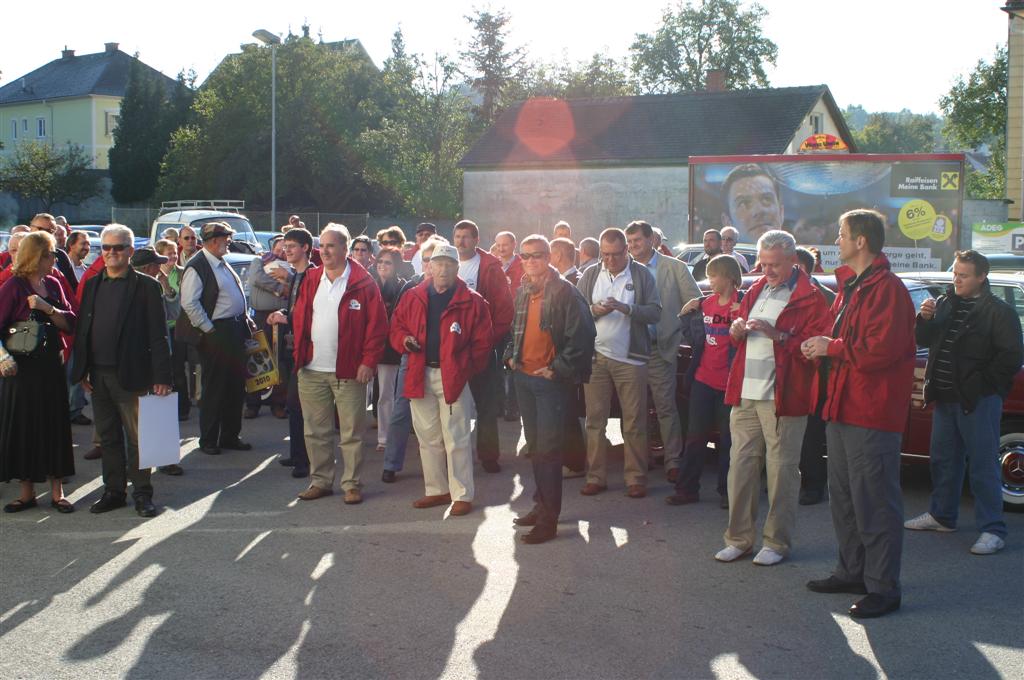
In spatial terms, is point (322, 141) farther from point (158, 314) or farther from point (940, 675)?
point (940, 675)

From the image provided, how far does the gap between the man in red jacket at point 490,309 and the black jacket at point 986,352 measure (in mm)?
3520

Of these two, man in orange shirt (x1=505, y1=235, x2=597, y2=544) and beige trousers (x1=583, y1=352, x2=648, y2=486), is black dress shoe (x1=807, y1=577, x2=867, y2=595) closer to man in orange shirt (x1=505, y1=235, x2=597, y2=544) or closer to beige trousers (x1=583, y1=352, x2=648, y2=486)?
man in orange shirt (x1=505, y1=235, x2=597, y2=544)

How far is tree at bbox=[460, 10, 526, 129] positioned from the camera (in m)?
67.4

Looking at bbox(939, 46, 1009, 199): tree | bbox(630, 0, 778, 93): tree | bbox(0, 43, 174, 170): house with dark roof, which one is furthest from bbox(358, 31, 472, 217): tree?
bbox(0, 43, 174, 170): house with dark roof

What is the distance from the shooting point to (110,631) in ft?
17.8

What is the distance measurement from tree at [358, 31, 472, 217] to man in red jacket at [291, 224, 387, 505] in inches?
1540

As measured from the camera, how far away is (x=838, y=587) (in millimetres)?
5945

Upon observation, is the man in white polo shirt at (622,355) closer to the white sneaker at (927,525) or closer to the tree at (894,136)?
the white sneaker at (927,525)

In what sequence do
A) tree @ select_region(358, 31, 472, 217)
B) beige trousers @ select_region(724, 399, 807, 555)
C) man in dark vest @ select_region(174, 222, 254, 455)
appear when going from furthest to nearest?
1. tree @ select_region(358, 31, 472, 217)
2. man in dark vest @ select_region(174, 222, 254, 455)
3. beige trousers @ select_region(724, 399, 807, 555)

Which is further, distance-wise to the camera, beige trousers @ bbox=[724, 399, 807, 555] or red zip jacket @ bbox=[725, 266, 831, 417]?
beige trousers @ bbox=[724, 399, 807, 555]

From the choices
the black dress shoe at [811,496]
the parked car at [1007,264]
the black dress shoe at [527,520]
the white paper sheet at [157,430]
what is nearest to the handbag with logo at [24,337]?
the white paper sheet at [157,430]

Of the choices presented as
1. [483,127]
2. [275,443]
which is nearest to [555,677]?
[275,443]

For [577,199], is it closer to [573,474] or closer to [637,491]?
[573,474]

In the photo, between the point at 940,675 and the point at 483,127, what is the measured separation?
212ft
